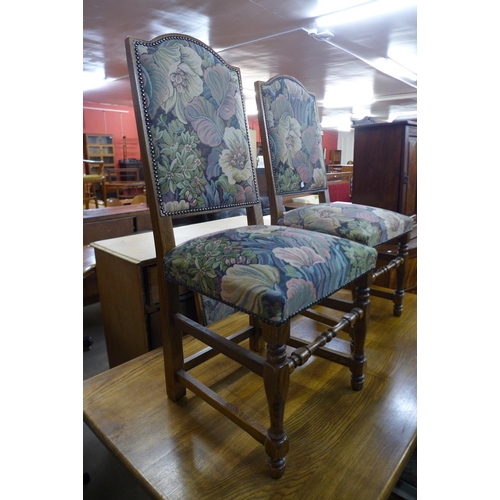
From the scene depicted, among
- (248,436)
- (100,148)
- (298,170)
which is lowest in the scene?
(248,436)

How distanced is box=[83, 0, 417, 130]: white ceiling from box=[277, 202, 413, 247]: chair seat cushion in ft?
8.82

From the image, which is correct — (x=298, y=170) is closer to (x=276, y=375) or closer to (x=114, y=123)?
(x=276, y=375)

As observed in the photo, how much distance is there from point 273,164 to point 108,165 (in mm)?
9937

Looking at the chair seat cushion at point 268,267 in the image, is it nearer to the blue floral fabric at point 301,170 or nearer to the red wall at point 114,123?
the blue floral fabric at point 301,170

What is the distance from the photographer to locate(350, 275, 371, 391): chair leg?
1079 mm

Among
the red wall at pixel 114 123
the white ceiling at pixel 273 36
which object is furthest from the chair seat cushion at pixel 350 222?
the red wall at pixel 114 123

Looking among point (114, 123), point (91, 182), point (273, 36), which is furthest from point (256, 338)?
point (114, 123)

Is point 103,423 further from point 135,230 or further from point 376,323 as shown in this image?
point 135,230

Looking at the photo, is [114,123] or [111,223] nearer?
[111,223]

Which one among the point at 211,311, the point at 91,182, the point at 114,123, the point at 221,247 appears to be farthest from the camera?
the point at 114,123

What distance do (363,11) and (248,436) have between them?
384 cm

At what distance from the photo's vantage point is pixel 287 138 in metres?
1.43

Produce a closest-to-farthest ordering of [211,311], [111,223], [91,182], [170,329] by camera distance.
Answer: [170,329], [211,311], [111,223], [91,182]

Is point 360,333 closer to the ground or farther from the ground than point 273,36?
closer to the ground
